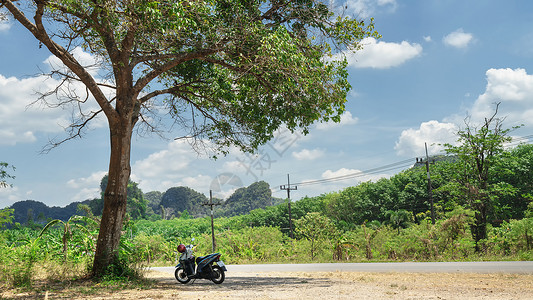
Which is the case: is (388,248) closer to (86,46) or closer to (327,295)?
(327,295)

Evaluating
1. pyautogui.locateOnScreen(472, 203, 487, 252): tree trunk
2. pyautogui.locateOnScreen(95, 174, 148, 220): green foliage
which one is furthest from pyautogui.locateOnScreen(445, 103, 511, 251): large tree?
pyautogui.locateOnScreen(95, 174, 148, 220): green foliage

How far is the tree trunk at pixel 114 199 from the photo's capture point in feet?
33.1

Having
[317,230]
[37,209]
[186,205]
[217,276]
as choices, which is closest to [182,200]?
[186,205]

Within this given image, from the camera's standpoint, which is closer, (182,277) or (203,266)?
(203,266)

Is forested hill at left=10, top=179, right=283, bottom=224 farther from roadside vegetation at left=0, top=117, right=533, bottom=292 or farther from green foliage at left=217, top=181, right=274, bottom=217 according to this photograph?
roadside vegetation at left=0, top=117, right=533, bottom=292

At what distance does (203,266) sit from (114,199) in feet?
8.90

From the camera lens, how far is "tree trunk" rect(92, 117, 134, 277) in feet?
33.1

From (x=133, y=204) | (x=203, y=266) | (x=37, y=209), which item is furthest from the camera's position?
(x=37, y=209)

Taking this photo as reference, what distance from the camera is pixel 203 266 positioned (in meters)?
10.1

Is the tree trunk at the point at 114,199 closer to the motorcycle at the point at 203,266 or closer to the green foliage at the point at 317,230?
the motorcycle at the point at 203,266

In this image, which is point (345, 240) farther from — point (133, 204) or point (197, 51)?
point (133, 204)

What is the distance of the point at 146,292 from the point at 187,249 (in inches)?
80.8

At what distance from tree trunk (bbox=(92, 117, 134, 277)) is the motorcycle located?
1656 millimetres

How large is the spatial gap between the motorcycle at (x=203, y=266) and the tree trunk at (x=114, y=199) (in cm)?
166
